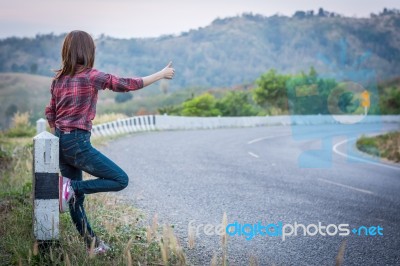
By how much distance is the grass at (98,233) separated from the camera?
4.14m

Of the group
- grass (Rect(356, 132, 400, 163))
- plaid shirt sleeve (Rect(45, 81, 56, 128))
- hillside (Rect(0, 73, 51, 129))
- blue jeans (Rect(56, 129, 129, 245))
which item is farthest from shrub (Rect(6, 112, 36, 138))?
hillside (Rect(0, 73, 51, 129))

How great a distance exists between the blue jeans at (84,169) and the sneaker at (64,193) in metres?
0.14

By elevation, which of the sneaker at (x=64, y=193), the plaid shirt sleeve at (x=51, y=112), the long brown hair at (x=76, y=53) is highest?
the long brown hair at (x=76, y=53)

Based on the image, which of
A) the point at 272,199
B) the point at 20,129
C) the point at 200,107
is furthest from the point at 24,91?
the point at 272,199

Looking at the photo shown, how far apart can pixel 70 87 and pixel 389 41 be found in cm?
15178

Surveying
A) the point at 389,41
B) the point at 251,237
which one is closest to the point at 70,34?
the point at 251,237

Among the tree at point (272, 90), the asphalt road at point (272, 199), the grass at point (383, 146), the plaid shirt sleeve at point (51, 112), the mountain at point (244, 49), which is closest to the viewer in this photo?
the plaid shirt sleeve at point (51, 112)

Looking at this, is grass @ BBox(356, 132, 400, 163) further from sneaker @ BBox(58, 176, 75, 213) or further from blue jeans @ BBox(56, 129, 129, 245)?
sneaker @ BBox(58, 176, 75, 213)

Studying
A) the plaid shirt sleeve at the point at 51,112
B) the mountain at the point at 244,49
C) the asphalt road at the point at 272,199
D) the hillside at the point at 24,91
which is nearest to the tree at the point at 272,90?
the asphalt road at the point at 272,199

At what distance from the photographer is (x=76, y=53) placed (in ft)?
14.8

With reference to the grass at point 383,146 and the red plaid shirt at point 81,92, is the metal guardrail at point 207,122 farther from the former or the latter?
the red plaid shirt at point 81,92

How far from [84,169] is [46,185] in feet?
1.49

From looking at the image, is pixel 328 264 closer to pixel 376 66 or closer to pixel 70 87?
pixel 70 87

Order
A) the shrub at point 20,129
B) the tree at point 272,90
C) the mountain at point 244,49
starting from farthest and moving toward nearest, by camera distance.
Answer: the mountain at point 244,49
the tree at point 272,90
the shrub at point 20,129
